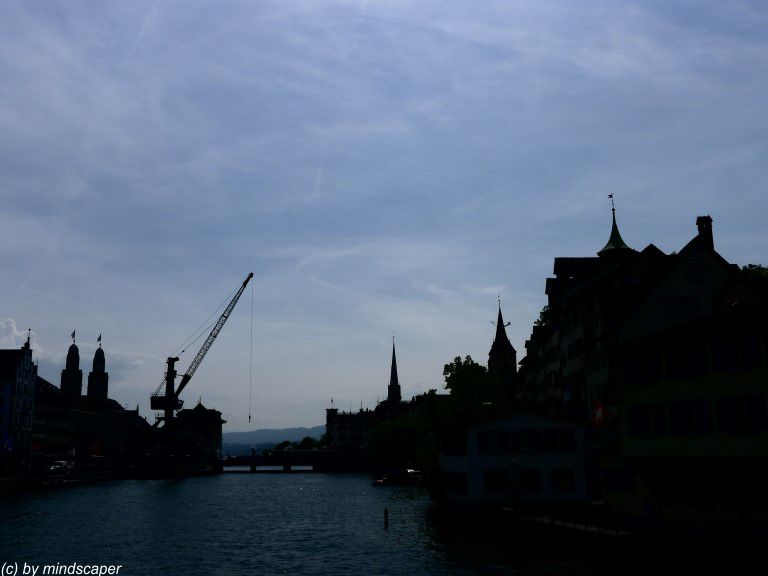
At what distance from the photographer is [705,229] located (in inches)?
2621

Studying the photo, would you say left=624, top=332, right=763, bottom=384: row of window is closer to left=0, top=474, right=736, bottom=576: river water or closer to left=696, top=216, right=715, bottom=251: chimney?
left=0, top=474, right=736, bottom=576: river water

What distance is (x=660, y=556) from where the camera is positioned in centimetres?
4506

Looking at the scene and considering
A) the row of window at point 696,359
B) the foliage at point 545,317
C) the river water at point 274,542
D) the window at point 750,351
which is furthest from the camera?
the foliage at point 545,317

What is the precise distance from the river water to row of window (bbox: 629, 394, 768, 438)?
8.44m

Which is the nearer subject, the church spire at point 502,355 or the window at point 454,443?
the window at point 454,443

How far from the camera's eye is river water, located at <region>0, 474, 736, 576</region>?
5031 centimetres

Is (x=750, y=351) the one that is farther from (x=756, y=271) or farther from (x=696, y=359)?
(x=756, y=271)

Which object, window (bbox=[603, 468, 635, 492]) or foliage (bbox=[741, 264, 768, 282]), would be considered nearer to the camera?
window (bbox=[603, 468, 635, 492])

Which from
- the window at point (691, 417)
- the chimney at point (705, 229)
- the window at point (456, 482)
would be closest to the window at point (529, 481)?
the window at point (456, 482)

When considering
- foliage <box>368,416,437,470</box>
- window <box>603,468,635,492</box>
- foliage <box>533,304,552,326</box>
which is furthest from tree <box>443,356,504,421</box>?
foliage <box>368,416,437,470</box>

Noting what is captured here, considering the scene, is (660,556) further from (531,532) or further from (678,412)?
(531,532)

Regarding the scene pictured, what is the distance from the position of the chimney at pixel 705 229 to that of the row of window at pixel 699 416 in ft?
63.7

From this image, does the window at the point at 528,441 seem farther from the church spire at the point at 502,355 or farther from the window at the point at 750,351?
the church spire at the point at 502,355

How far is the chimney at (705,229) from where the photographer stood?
6550 cm
